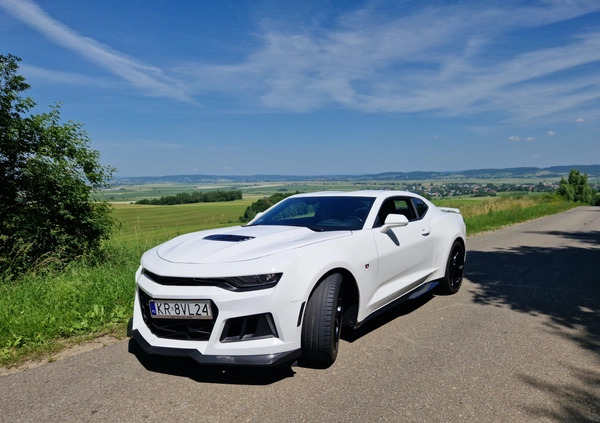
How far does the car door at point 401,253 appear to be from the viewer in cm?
409

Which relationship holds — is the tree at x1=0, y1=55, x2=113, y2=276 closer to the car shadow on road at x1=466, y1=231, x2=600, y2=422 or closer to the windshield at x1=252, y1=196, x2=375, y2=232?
the windshield at x1=252, y1=196, x2=375, y2=232

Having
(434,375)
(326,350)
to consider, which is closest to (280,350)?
(326,350)

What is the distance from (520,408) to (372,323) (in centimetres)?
199

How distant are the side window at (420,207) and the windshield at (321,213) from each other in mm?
983

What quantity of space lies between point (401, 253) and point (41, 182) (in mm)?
9095

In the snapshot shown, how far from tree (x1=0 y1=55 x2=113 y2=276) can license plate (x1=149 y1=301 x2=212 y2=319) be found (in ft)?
25.7

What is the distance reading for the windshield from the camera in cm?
429

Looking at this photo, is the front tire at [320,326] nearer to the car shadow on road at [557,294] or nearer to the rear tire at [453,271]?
the car shadow on road at [557,294]

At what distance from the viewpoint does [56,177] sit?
9930 mm

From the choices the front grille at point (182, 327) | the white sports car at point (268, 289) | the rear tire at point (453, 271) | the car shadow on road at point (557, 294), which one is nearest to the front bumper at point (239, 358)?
the white sports car at point (268, 289)

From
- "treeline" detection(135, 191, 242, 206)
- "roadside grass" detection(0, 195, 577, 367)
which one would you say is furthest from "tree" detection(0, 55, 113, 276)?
"treeline" detection(135, 191, 242, 206)

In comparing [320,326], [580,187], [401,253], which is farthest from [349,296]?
[580,187]

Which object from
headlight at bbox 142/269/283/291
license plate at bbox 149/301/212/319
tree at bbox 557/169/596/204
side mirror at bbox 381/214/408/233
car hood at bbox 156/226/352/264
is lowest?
tree at bbox 557/169/596/204

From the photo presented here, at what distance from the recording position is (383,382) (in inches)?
123
